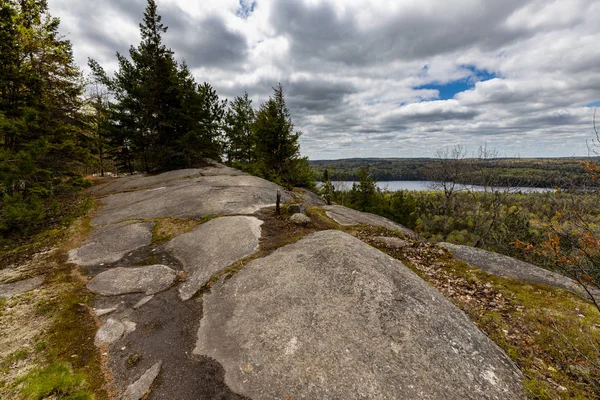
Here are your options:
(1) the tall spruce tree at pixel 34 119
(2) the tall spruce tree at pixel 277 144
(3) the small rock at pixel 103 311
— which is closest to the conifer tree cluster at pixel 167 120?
(2) the tall spruce tree at pixel 277 144

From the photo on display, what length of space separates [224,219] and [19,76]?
12.2 m

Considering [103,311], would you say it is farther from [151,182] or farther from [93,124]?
[93,124]

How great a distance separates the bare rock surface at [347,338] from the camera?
3.88 m

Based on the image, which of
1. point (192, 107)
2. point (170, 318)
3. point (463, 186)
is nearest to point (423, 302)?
point (170, 318)

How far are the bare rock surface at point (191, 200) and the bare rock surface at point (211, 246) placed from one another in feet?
6.00

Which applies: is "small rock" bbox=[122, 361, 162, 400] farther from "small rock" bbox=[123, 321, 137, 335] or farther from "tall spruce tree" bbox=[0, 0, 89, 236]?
"tall spruce tree" bbox=[0, 0, 89, 236]

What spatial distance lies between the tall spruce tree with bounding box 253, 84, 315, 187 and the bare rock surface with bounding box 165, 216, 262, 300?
1320 cm

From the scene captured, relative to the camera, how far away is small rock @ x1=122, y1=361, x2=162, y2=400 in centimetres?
384

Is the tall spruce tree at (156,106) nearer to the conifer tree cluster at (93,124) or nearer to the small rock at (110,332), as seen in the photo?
the conifer tree cluster at (93,124)

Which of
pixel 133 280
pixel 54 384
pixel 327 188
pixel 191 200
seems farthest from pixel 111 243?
pixel 327 188

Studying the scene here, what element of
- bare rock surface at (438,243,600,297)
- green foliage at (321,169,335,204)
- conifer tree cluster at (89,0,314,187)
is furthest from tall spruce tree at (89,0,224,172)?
bare rock surface at (438,243,600,297)

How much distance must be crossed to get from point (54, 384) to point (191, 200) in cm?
1001

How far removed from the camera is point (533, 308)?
621 cm

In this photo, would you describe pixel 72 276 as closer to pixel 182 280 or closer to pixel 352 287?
pixel 182 280
